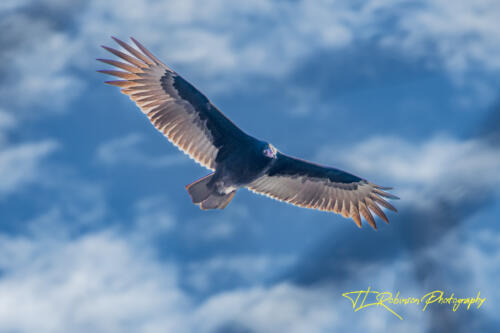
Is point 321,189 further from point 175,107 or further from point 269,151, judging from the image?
point 175,107

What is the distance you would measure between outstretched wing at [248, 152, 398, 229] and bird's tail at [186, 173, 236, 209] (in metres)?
1.35

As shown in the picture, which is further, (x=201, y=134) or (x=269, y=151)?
(x=201, y=134)

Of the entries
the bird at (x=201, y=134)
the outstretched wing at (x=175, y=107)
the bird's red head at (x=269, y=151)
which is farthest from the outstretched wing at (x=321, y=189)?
the outstretched wing at (x=175, y=107)

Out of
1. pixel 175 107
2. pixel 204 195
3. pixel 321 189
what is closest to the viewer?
pixel 204 195

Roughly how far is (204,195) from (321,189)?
10.1ft

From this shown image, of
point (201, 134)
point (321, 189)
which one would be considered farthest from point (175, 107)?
point (321, 189)

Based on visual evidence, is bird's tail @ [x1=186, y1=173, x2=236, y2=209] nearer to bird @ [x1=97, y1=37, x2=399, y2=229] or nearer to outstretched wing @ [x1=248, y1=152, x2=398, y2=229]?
bird @ [x1=97, y1=37, x2=399, y2=229]

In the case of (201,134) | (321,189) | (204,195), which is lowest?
(204,195)

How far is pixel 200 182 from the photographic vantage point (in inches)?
404

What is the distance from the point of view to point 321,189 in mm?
12008

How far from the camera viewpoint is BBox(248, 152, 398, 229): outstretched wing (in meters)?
11.5

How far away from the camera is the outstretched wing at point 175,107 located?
10.5 meters

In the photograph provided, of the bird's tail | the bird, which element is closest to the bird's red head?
the bird

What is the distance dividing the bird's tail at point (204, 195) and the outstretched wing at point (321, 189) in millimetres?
1348
